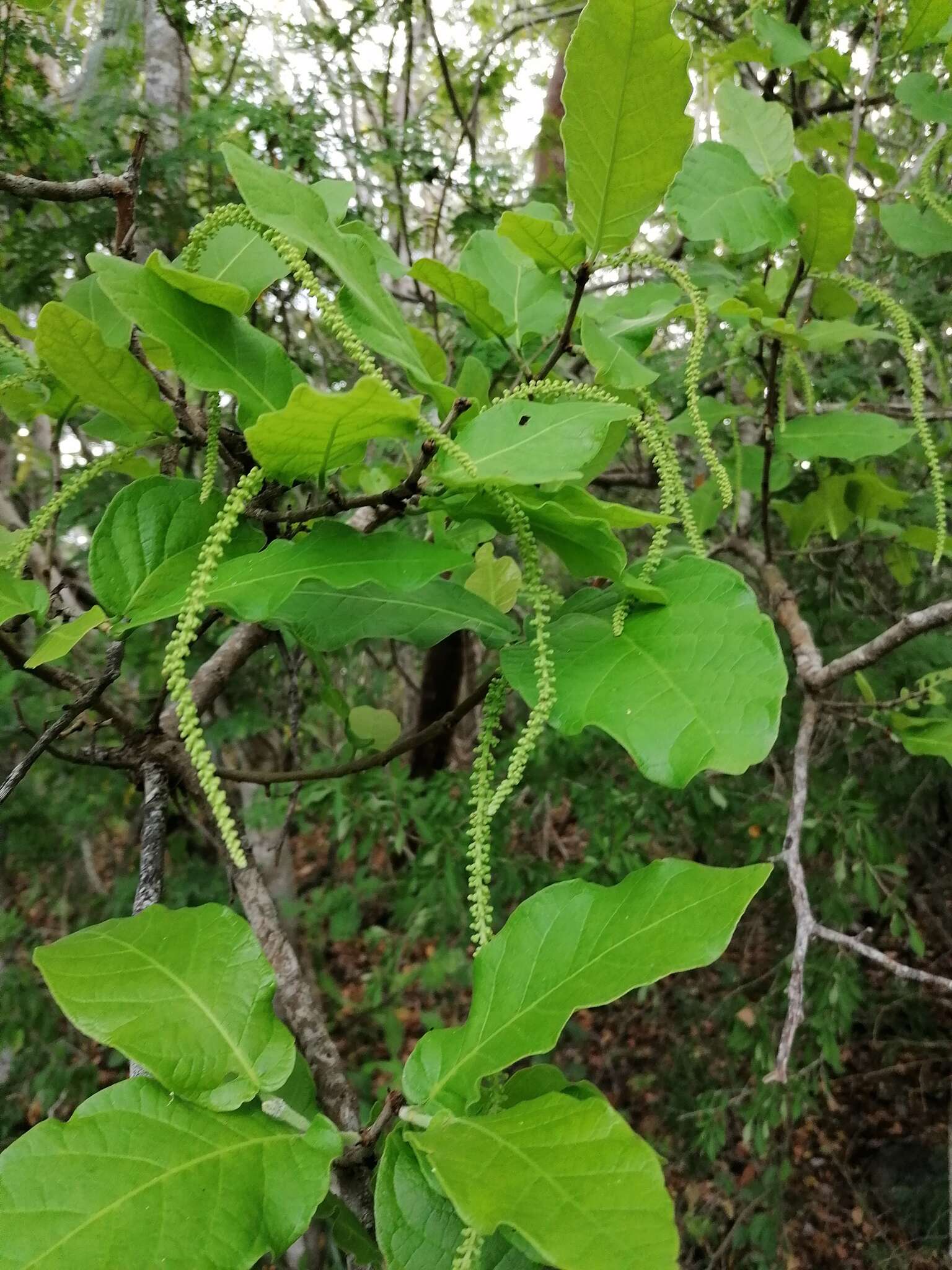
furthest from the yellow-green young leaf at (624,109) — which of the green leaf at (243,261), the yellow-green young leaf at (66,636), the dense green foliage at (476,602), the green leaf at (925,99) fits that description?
the green leaf at (925,99)

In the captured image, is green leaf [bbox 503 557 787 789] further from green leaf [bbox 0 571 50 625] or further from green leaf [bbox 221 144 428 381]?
green leaf [bbox 0 571 50 625]

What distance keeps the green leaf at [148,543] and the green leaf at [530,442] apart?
0.20 metres

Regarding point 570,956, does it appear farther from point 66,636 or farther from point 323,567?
point 66,636

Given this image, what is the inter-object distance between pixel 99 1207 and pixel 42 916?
10.4 feet

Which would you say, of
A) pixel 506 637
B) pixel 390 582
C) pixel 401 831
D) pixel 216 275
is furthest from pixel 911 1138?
pixel 216 275

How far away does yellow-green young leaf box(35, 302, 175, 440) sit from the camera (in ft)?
1.93

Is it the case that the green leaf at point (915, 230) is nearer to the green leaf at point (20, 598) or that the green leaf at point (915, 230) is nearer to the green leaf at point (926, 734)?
the green leaf at point (926, 734)

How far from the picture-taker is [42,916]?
10.3 feet

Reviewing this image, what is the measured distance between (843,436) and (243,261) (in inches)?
34.2

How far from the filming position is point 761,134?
107 cm

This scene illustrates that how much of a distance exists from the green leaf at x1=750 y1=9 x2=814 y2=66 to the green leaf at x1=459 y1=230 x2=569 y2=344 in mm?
825

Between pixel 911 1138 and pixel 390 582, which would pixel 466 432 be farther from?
pixel 911 1138

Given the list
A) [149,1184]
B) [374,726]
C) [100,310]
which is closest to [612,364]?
[100,310]

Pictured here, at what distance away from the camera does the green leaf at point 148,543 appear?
2.08ft
